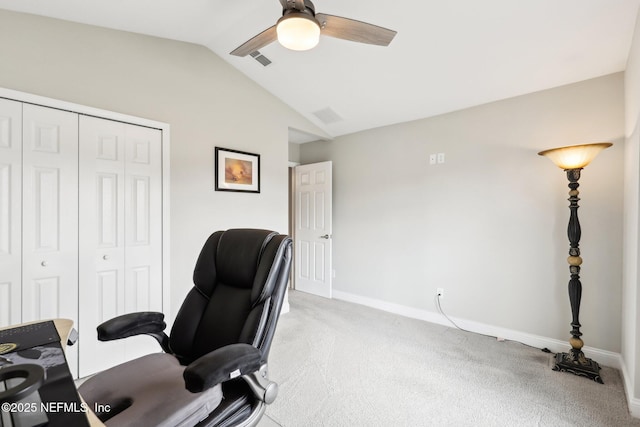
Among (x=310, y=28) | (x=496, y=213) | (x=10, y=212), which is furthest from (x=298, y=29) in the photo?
(x=496, y=213)

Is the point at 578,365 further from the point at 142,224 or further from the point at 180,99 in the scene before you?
the point at 180,99

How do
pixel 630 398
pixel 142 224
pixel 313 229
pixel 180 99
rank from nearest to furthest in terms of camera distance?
Result: 1. pixel 630 398
2. pixel 142 224
3. pixel 180 99
4. pixel 313 229

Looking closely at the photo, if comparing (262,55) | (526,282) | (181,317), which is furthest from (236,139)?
(526,282)

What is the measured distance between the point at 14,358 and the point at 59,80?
6.70 ft

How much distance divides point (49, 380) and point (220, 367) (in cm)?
49

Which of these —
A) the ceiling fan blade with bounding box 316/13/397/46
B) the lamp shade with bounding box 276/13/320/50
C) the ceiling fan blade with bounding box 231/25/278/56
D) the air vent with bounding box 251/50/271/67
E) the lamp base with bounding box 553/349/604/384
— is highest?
the air vent with bounding box 251/50/271/67

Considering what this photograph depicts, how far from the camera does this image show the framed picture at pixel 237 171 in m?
3.08

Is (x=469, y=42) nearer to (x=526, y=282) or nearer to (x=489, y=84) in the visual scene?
(x=489, y=84)

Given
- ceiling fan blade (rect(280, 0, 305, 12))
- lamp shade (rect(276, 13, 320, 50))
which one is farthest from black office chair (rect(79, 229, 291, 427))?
ceiling fan blade (rect(280, 0, 305, 12))

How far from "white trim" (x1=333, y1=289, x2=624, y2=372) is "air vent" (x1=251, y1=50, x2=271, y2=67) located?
3.15m

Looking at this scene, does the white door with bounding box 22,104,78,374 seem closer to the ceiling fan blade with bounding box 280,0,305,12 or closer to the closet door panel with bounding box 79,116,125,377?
the closet door panel with bounding box 79,116,125,377

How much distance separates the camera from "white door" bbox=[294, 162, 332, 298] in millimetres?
4320

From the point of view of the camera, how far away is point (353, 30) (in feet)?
5.52

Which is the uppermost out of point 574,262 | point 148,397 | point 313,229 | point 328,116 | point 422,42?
point 422,42
